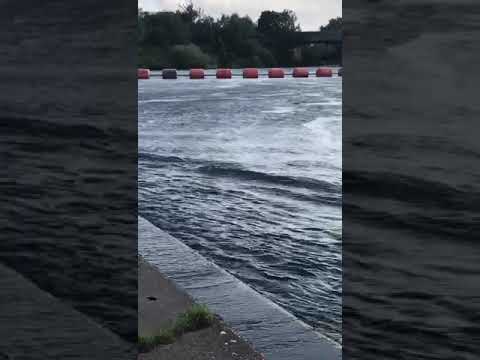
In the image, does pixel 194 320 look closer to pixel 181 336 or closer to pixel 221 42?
pixel 181 336

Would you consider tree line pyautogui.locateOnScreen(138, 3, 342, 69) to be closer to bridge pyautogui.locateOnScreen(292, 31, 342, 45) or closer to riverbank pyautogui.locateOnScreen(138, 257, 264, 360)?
bridge pyautogui.locateOnScreen(292, 31, 342, 45)

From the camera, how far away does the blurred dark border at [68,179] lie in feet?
10.00

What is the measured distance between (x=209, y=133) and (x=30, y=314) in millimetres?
12622

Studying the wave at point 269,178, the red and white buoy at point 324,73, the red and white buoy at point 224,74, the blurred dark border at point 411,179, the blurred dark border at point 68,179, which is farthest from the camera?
the red and white buoy at point 324,73

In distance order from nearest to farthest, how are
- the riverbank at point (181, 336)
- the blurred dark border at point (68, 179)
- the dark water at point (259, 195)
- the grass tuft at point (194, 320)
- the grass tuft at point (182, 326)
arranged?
the blurred dark border at point (68, 179)
the riverbank at point (181, 336)
the grass tuft at point (182, 326)
the grass tuft at point (194, 320)
the dark water at point (259, 195)

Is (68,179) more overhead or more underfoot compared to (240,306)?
more overhead

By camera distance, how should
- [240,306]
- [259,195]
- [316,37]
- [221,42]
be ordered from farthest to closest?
[316,37] → [221,42] → [259,195] → [240,306]

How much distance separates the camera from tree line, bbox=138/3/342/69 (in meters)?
52.9

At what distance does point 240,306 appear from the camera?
538 centimetres

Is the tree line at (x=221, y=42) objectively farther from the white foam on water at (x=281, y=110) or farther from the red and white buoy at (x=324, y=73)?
the white foam on water at (x=281, y=110)

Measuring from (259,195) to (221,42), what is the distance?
166 ft

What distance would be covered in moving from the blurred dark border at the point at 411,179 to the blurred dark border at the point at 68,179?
1.11 m

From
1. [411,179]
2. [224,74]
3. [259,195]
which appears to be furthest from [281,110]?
[224,74]

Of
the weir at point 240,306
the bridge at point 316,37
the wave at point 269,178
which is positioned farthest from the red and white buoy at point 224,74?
the weir at point 240,306
